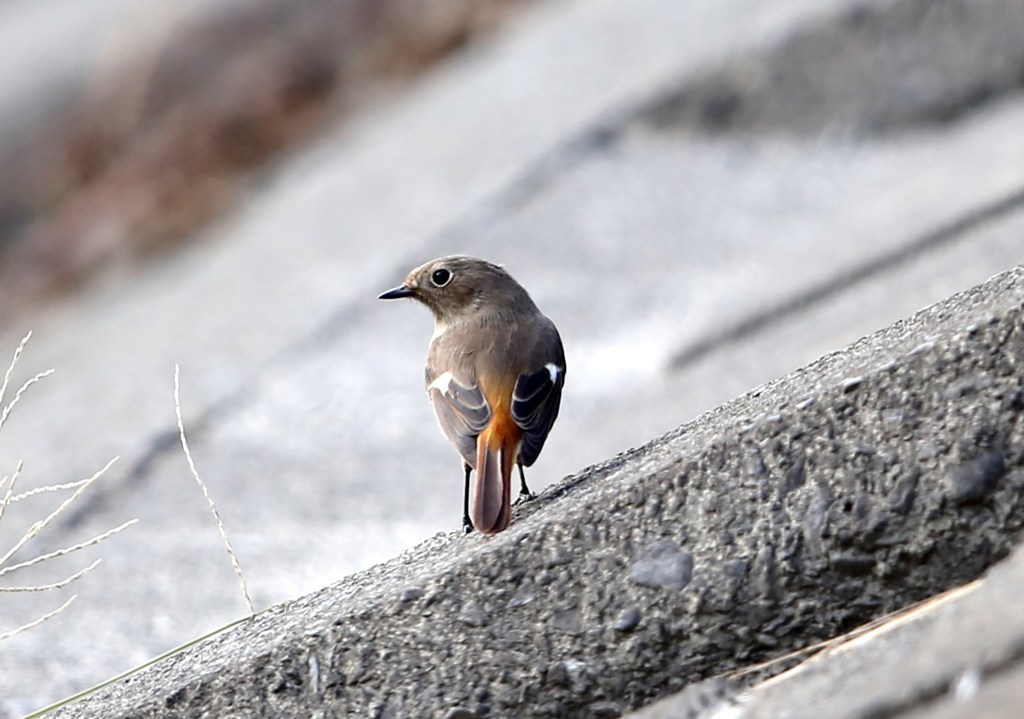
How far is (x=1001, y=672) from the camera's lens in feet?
6.76

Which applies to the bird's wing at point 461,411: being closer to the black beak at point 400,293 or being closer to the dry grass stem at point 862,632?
the black beak at point 400,293

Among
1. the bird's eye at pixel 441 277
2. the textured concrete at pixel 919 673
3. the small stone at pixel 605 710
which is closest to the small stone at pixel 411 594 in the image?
the small stone at pixel 605 710

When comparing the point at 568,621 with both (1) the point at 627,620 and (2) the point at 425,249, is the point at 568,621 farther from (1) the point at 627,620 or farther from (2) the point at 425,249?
(2) the point at 425,249

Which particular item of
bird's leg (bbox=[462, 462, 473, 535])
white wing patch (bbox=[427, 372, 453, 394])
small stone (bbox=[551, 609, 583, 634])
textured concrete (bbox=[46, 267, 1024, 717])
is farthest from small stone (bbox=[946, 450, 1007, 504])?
white wing patch (bbox=[427, 372, 453, 394])

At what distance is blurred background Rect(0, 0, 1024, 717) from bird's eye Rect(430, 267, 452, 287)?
4.60 ft

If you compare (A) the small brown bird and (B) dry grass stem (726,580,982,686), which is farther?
(A) the small brown bird

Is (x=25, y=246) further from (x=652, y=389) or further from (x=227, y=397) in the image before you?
(x=652, y=389)

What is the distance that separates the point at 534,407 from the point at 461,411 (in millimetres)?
188

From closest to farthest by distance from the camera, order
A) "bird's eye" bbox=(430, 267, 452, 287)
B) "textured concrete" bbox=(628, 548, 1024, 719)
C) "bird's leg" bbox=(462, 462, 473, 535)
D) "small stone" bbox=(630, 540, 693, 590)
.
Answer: "textured concrete" bbox=(628, 548, 1024, 719) → "small stone" bbox=(630, 540, 693, 590) → "bird's leg" bbox=(462, 462, 473, 535) → "bird's eye" bbox=(430, 267, 452, 287)

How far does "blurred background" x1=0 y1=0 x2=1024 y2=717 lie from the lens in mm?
6414

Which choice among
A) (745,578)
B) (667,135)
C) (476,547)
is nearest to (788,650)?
(745,578)

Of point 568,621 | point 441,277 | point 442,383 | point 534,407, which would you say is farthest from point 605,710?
point 441,277

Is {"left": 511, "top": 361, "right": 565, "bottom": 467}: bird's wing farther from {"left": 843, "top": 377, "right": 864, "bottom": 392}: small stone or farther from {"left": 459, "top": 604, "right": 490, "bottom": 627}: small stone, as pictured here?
{"left": 843, "top": 377, "right": 864, "bottom": 392}: small stone

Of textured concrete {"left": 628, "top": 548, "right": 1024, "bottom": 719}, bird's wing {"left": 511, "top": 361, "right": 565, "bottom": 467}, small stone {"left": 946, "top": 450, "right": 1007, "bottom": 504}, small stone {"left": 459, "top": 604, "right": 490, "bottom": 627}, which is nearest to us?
textured concrete {"left": 628, "top": 548, "right": 1024, "bottom": 719}
